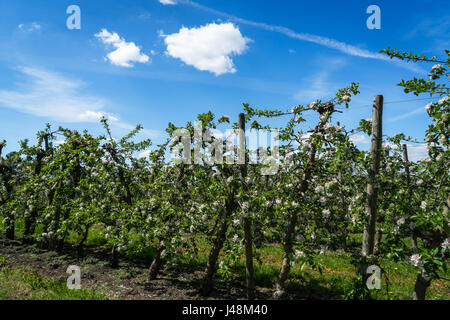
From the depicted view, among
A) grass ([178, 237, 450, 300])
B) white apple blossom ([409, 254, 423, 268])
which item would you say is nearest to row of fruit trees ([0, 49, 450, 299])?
white apple blossom ([409, 254, 423, 268])

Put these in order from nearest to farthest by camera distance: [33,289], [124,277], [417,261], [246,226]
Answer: [417,261]
[246,226]
[33,289]
[124,277]

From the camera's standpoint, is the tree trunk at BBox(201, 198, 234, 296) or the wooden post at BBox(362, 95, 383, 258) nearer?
the wooden post at BBox(362, 95, 383, 258)

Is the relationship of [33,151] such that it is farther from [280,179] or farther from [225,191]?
[280,179]

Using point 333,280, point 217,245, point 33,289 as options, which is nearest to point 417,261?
point 217,245

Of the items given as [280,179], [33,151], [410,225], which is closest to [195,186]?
[280,179]

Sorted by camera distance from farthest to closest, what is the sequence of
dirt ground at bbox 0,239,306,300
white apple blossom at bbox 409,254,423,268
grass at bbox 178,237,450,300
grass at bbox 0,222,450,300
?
grass at bbox 178,237,450,300 → dirt ground at bbox 0,239,306,300 → grass at bbox 0,222,450,300 → white apple blossom at bbox 409,254,423,268

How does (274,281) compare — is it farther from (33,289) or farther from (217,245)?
(33,289)

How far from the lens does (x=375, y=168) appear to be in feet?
13.0

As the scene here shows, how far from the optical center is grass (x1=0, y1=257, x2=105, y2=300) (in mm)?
5090

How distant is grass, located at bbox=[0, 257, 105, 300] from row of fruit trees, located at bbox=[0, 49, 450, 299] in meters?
1.13

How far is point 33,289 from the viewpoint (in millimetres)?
5617

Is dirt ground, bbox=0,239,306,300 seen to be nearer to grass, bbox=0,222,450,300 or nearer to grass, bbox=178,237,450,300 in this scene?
grass, bbox=0,222,450,300

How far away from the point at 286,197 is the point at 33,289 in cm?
543
